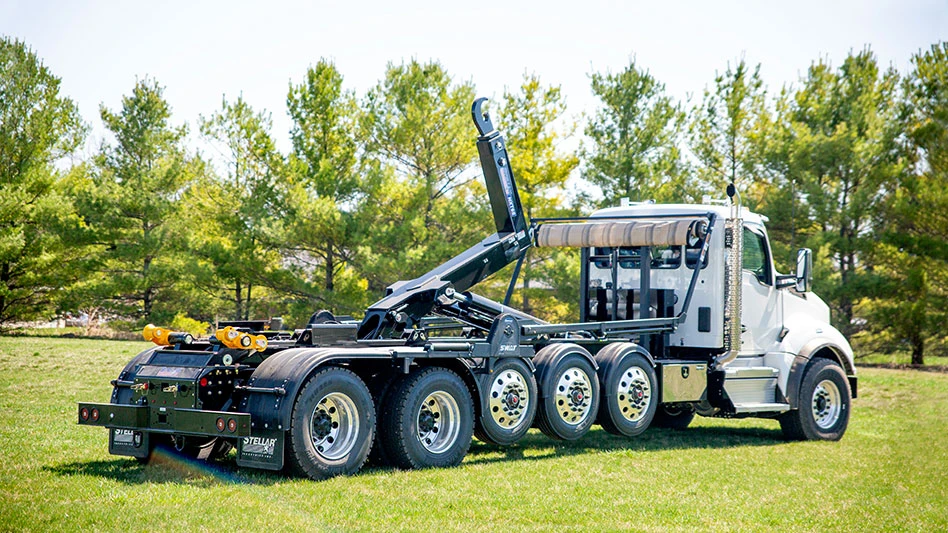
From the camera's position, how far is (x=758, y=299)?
1421 centimetres

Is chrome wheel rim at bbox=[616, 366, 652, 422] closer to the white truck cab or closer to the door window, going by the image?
the white truck cab

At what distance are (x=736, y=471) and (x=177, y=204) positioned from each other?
3442cm

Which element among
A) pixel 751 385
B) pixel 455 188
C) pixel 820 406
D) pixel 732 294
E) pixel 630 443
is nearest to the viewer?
pixel 630 443

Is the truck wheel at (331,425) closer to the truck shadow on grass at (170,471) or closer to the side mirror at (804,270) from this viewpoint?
the truck shadow on grass at (170,471)

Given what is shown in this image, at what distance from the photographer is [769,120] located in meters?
35.1

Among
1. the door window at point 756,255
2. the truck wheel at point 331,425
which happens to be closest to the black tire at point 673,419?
the door window at point 756,255

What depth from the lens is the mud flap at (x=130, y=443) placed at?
10.1 metres

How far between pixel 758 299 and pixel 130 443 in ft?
26.7

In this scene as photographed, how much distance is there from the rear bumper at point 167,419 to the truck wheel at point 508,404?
2.87 meters

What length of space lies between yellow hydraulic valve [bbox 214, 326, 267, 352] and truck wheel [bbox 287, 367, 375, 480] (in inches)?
25.8

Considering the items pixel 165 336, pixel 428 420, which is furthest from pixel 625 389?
pixel 165 336

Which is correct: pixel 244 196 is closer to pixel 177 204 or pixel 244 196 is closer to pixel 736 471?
pixel 177 204

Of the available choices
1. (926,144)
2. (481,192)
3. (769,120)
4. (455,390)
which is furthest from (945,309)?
(455,390)

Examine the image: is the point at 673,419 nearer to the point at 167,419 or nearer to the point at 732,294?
the point at 732,294
